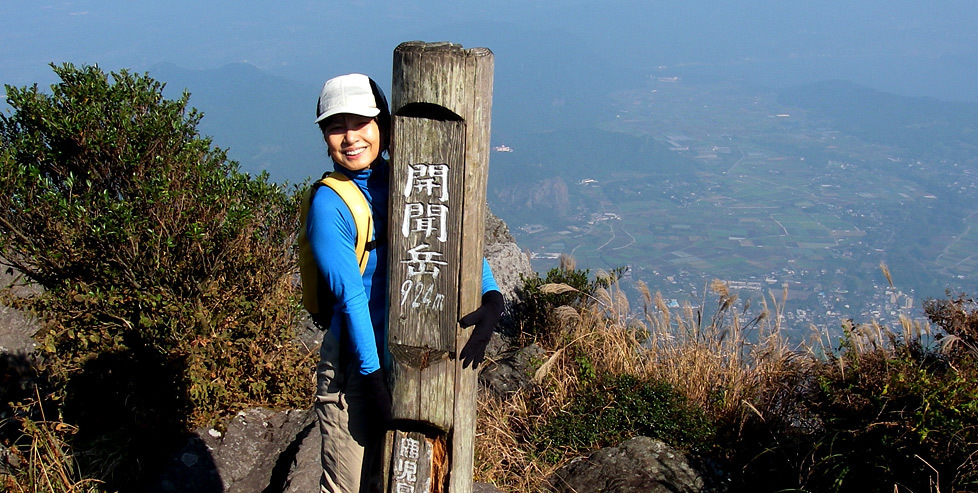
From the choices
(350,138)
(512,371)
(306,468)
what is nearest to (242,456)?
(306,468)

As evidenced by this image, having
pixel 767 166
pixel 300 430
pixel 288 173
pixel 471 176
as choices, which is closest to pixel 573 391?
pixel 300 430

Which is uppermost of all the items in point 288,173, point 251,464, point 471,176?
point 288,173

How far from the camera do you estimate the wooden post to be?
2123 millimetres

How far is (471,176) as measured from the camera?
7.20 feet

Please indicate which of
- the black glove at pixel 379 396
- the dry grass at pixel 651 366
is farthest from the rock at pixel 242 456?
the black glove at pixel 379 396

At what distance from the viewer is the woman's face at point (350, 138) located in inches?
89.2

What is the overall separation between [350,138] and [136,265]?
257cm

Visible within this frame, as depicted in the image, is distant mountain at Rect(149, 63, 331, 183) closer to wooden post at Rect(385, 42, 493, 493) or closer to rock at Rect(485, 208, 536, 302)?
rock at Rect(485, 208, 536, 302)

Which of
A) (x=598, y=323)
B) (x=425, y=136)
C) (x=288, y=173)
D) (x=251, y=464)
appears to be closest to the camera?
(x=425, y=136)

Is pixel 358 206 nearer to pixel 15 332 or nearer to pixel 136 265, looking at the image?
pixel 136 265

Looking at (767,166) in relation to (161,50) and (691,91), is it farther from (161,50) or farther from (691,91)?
(161,50)

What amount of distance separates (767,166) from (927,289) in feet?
162

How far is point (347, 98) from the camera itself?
221cm

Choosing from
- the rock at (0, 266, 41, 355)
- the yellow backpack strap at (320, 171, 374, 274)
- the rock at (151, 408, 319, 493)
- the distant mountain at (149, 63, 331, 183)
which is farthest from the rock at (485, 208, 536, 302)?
the distant mountain at (149, 63, 331, 183)
